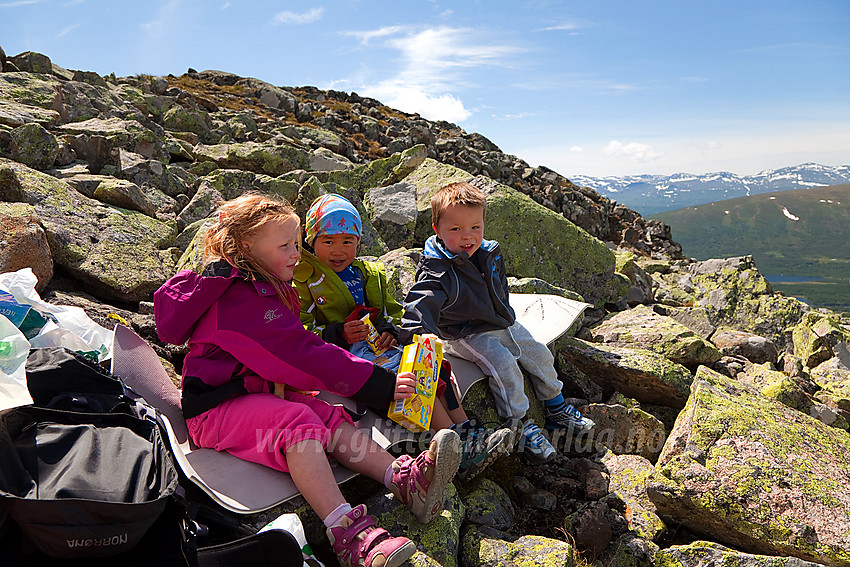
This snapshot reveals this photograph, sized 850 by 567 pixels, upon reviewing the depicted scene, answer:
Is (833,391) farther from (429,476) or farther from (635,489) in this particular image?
(429,476)

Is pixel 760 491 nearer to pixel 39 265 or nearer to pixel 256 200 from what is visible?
pixel 256 200

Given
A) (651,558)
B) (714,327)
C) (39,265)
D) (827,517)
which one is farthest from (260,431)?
(714,327)

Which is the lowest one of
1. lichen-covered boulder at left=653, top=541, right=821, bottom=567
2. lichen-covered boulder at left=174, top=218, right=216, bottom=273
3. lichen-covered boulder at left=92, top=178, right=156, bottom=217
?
lichen-covered boulder at left=653, top=541, right=821, bottom=567

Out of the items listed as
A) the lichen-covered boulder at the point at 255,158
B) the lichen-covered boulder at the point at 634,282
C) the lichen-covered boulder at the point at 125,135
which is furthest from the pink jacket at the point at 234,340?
the lichen-covered boulder at the point at 255,158

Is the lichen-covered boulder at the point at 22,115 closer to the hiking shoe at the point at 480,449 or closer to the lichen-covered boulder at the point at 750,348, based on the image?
the hiking shoe at the point at 480,449

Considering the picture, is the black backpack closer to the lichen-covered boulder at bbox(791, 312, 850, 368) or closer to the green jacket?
the green jacket

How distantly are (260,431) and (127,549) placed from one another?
116cm

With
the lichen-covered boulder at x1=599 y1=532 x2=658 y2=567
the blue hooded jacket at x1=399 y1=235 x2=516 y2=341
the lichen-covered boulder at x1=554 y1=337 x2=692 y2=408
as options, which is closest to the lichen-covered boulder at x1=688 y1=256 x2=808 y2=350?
the lichen-covered boulder at x1=554 y1=337 x2=692 y2=408

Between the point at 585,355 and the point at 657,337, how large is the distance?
1.77 meters

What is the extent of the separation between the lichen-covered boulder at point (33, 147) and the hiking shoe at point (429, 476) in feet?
32.8

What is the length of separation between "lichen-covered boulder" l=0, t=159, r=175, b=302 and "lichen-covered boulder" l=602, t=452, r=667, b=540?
6.19 m

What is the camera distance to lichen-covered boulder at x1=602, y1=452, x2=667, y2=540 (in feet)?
15.8

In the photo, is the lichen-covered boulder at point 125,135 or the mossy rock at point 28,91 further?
the mossy rock at point 28,91

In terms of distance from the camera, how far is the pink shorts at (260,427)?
3.93 metres
